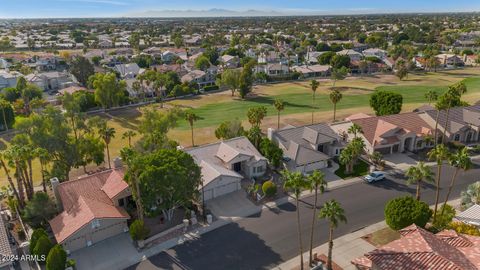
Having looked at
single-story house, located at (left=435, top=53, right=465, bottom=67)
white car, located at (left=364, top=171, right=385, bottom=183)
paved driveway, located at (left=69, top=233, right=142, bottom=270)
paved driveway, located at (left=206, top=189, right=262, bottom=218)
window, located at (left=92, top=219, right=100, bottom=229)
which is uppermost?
single-story house, located at (left=435, top=53, right=465, bottom=67)

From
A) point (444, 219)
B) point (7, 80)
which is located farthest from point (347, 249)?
point (7, 80)

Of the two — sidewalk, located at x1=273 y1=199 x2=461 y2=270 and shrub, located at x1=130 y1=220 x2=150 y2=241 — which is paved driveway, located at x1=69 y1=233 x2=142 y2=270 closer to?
shrub, located at x1=130 y1=220 x2=150 y2=241

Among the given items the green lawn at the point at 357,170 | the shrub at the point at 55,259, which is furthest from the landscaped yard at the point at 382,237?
the shrub at the point at 55,259

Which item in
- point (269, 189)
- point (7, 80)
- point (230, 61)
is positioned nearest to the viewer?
point (269, 189)

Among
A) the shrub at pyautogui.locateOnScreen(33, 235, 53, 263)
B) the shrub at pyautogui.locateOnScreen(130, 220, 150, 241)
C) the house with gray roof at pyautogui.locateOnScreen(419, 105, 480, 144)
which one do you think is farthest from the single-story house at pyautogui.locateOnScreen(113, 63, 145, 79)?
the shrub at pyautogui.locateOnScreen(33, 235, 53, 263)

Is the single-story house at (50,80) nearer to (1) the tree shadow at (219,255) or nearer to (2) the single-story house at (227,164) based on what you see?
(2) the single-story house at (227,164)

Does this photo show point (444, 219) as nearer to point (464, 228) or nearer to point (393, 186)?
point (464, 228)

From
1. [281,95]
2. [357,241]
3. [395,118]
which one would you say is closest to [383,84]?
[281,95]
